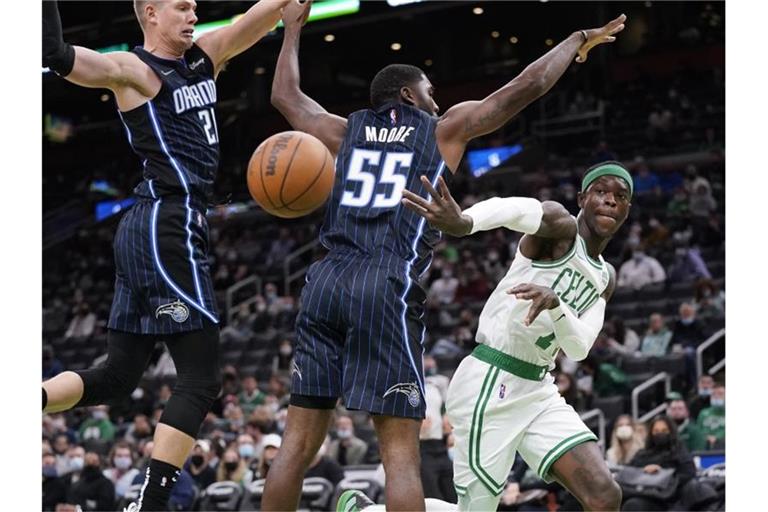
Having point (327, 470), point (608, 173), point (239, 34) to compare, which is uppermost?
point (239, 34)

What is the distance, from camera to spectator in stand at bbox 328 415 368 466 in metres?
14.4

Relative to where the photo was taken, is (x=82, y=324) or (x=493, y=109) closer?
(x=493, y=109)

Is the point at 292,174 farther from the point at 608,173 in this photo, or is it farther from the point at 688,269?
the point at 688,269

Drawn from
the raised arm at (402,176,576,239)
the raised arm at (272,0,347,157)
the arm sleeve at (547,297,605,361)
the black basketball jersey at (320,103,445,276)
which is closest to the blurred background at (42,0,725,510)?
the raised arm at (272,0,347,157)

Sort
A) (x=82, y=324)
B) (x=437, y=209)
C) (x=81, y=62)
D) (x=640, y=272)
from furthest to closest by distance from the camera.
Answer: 1. (x=82, y=324)
2. (x=640, y=272)
3. (x=81, y=62)
4. (x=437, y=209)

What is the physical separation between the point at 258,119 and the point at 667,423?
23.4 m

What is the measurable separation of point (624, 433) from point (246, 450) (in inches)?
193

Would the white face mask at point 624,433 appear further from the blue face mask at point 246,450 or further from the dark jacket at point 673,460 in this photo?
the blue face mask at point 246,450

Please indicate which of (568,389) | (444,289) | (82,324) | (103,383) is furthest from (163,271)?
Answer: (82,324)

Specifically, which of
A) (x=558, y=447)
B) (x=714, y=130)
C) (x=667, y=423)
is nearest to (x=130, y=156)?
(x=714, y=130)

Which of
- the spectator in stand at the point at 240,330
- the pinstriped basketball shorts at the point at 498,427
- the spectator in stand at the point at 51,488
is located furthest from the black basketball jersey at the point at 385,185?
the spectator in stand at the point at 240,330

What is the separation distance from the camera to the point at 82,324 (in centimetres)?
2438
